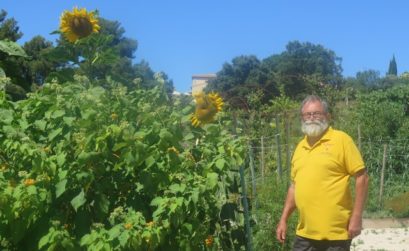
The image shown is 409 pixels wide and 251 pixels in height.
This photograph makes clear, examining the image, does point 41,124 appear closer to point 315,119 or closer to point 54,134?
point 54,134

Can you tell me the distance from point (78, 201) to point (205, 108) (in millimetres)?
1008

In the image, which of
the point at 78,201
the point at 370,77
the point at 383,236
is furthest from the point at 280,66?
the point at 78,201

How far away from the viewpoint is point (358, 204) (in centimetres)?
387

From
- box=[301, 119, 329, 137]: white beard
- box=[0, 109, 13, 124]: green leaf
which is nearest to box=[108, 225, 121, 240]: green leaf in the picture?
box=[0, 109, 13, 124]: green leaf

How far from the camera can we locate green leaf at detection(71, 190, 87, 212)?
3002 millimetres

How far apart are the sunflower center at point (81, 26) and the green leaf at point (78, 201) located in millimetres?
952

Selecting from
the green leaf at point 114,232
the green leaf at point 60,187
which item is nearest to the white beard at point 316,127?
the green leaf at point 114,232

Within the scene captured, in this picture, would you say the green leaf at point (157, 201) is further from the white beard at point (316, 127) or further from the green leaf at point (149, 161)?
the white beard at point (316, 127)

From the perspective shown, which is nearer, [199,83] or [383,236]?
[383,236]

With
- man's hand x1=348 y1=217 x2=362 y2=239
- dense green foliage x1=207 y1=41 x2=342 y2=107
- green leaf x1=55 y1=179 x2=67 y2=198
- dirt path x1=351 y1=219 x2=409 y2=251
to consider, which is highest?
dense green foliage x1=207 y1=41 x2=342 y2=107

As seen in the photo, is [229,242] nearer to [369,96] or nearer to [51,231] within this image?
[51,231]

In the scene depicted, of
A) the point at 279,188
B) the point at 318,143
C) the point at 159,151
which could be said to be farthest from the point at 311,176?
the point at 279,188

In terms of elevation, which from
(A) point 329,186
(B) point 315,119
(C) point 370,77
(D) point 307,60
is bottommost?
(A) point 329,186

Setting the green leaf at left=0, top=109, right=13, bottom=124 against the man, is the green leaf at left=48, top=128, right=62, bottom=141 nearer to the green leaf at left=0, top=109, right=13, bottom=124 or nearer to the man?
the green leaf at left=0, top=109, right=13, bottom=124
